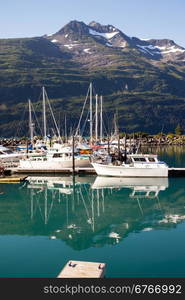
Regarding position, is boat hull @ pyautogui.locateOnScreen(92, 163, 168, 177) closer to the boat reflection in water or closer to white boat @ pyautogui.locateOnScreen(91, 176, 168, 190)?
white boat @ pyautogui.locateOnScreen(91, 176, 168, 190)

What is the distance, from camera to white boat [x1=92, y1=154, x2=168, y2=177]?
53.9 m

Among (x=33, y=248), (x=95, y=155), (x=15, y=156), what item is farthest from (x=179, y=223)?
(x=15, y=156)

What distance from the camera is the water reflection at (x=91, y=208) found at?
30.3m

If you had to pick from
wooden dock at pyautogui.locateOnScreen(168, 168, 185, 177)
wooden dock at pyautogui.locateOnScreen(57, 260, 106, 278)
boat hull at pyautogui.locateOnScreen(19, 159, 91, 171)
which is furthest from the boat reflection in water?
wooden dock at pyautogui.locateOnScreen(57, 260, 106, 278)

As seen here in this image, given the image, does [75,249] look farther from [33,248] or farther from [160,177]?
[160,177]

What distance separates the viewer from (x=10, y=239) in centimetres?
2847

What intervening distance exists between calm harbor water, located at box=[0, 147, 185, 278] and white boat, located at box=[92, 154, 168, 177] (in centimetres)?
118

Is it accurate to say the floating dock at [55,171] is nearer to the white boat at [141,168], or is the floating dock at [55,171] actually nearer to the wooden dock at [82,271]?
the white boat at [141,168]

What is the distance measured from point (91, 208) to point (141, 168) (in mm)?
16799

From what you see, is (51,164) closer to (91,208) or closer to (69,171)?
(69,171)

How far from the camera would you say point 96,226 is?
3164 centimetres

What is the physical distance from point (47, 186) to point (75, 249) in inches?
1105

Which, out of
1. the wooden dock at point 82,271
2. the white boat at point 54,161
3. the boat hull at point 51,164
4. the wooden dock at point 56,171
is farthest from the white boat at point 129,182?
the wooden dock at point 82,271

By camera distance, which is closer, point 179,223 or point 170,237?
point 170,237
